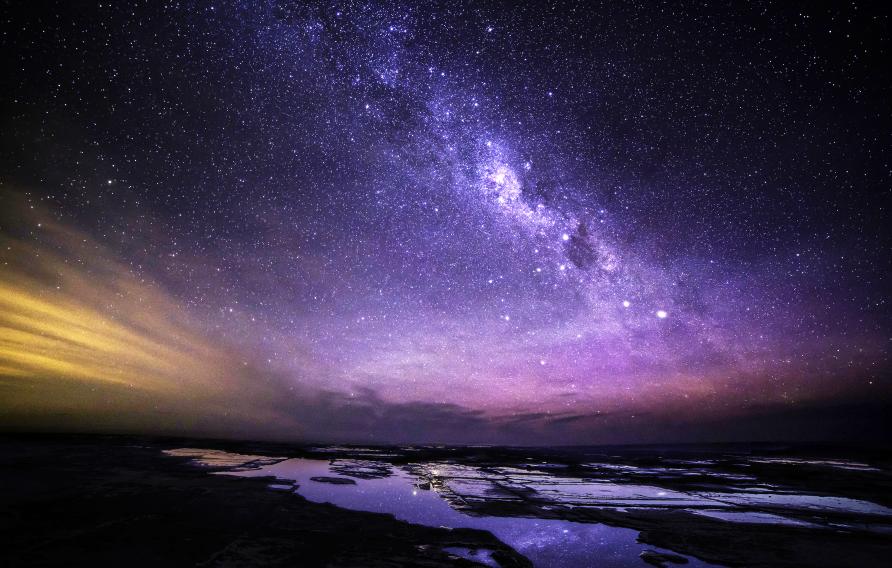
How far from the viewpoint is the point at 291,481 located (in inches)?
616

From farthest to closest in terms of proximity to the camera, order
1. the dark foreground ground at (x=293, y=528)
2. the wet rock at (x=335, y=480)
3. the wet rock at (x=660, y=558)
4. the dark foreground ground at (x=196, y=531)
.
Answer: the wet rock at (x=335, y=480) → the wet rock at (x=660, y=558) → the dark foreground ground at (x=293, y=528) → the dark foreground ground at (x=196, y=531)

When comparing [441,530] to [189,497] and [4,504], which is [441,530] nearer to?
[189,497]

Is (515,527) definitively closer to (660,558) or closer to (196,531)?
(660,558)

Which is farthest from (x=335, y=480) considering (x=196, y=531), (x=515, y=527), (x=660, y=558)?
(x=660, y=558)

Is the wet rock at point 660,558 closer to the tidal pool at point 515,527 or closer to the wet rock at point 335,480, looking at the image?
the tidal pool at point 515,527

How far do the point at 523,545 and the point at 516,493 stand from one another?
24.6 feet

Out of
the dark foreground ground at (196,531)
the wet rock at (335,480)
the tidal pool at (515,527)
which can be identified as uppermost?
the dark foreground ground at (196,531)

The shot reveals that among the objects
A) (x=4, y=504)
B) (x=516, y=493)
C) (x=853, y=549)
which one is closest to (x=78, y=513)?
(x=4, y=504)

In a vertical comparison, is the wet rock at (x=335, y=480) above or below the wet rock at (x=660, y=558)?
below

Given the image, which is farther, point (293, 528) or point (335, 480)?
point (335, 480)

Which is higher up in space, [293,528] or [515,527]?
[293,528]

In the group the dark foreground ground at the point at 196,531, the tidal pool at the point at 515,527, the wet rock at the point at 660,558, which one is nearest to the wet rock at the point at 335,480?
the tidal pool at the point at 515,527

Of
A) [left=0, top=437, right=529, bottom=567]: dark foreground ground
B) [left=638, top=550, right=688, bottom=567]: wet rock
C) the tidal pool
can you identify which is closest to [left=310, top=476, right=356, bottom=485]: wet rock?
the tidal pool

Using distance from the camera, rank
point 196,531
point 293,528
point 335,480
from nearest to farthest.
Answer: point 196,531
point 293,528
point 335,480
